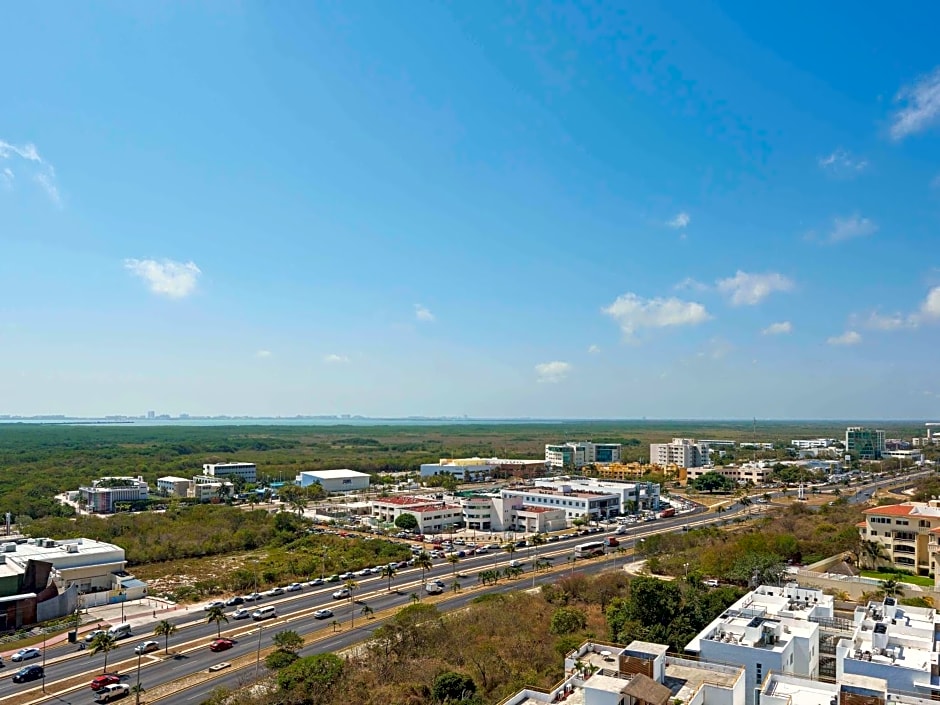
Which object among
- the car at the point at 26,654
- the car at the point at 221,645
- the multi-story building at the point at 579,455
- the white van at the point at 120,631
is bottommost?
the car at the point at 26,654

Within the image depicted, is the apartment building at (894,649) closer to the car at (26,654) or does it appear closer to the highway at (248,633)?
the highway at (248,633)

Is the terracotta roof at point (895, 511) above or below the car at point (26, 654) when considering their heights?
above

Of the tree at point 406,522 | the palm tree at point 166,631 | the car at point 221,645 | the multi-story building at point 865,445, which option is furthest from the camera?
the multi-story building at point 865,445

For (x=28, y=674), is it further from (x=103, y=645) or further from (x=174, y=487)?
(x=174, y=487)

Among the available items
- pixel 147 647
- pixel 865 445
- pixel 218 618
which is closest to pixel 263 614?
pixel 218 618

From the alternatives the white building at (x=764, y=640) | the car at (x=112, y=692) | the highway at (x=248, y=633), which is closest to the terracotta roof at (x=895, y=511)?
the highway at (x=248, y=633)

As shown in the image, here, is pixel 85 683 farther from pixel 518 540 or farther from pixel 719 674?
pixel 518 540
